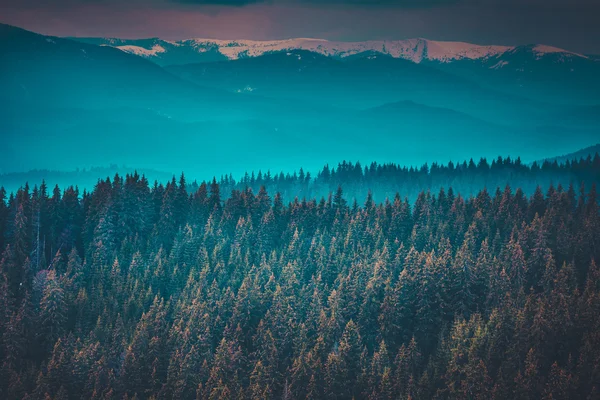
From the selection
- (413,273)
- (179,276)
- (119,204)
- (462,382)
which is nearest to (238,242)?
(179,276)

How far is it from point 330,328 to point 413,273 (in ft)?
54.6

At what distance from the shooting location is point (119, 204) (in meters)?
125

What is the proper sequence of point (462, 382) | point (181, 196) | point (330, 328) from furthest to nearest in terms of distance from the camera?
point (181, 196) → point (330, 328) → point (462, 382)

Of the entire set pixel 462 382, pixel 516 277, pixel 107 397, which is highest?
pixel 516 277

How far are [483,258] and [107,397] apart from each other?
5400 cm

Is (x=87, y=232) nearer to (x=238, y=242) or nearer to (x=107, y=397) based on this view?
(x=238, y=242)

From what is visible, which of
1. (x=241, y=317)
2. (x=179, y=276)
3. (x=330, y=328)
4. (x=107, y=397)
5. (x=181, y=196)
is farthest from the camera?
(x=181, y=196)

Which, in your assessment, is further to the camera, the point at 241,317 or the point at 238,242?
the point at 238,242

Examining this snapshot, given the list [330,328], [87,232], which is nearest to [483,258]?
[330,328]

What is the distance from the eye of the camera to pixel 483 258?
95750mm

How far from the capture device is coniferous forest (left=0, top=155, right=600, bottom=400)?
255 ft

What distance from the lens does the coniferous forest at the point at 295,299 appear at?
77812 mm

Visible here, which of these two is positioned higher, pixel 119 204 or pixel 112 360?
pixel 119 204

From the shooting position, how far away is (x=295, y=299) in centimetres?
9512
